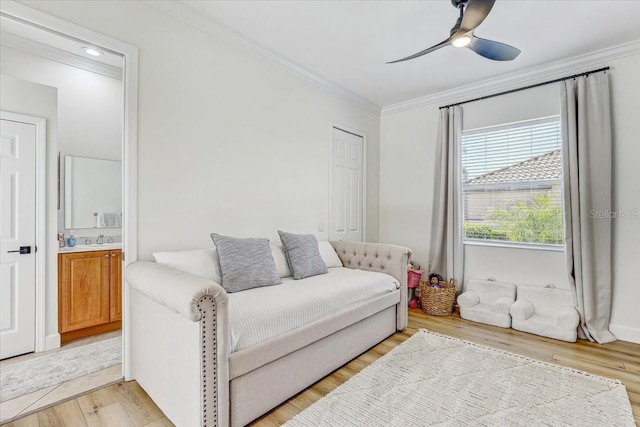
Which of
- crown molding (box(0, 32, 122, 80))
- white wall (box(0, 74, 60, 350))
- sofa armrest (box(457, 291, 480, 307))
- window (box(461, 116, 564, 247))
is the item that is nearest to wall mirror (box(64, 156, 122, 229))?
white wall (box(0, 74, 60, 350))

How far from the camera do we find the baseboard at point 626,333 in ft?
9.21

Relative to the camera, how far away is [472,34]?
6.88 feet

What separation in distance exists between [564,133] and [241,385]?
11.9 ft

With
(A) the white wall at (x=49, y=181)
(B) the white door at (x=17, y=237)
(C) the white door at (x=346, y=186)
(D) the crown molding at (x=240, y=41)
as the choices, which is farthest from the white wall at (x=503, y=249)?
(B) the white door at (x=17, y=237)

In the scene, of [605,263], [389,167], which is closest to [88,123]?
[389,167]

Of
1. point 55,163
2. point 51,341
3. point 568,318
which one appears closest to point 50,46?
point 55,163

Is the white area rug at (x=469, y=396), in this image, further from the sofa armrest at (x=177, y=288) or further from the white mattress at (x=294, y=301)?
the sofa armrest at (x=177, y=288)

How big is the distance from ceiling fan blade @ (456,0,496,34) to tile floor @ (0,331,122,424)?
128 inches

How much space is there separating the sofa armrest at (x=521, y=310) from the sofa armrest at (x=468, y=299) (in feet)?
1.20

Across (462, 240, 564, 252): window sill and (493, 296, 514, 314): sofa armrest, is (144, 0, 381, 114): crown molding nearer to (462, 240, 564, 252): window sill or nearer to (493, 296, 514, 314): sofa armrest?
(462, 240, 564, 252): window sill

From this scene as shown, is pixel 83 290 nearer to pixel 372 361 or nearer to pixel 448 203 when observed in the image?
pixel 372 361

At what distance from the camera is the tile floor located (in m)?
1.78

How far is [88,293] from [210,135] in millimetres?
1946

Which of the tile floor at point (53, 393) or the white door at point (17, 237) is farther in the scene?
the white door at point (17, 237)
